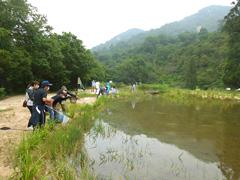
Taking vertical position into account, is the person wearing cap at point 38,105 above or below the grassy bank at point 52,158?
above

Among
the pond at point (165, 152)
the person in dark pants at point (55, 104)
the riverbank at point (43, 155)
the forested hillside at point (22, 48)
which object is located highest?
the forested hillside at point (22, 48)

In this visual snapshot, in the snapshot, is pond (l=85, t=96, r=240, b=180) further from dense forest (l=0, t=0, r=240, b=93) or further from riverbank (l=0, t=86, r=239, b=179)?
dense forest (l=0, t=0, r=240, b=93)

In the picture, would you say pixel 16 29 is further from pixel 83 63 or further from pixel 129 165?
pixel 129 165

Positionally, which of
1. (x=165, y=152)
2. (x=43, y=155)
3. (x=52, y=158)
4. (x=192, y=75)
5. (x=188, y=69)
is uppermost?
(x=188, y=69)

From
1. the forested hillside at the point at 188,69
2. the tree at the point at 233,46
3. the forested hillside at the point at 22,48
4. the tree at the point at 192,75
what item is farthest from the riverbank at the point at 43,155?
the tree at the point at 192,75

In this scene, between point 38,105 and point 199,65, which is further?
point 199,65

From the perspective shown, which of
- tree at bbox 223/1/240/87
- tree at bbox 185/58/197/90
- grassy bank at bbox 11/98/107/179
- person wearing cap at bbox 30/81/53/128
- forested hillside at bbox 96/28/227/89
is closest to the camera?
grassy bank at bbox 11/98/107/179

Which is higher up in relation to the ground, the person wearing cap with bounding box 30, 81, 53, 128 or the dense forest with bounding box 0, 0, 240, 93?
the dense forest with bounding box 0, 0, 240, 93

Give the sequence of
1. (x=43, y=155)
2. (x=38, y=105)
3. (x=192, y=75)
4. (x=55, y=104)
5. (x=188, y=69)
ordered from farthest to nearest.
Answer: (x=188, y=69) → (x=192, y=75) → (x=55, y=104) → (x=38, y=105) → (x=43, y=155)

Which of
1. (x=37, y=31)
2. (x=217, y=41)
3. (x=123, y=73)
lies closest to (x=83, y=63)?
(x=37, y=31)

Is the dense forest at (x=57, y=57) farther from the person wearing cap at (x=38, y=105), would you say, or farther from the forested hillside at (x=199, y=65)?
the person wearing cap at (x=38, y=105)

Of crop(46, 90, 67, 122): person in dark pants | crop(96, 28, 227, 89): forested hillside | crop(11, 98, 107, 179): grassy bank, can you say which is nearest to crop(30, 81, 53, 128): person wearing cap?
crop(11, 98, 107, 179): grassy bank

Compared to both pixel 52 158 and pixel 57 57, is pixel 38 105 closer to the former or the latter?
pixel 52 158

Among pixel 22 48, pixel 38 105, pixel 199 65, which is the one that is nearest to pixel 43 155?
pixel 38 105
